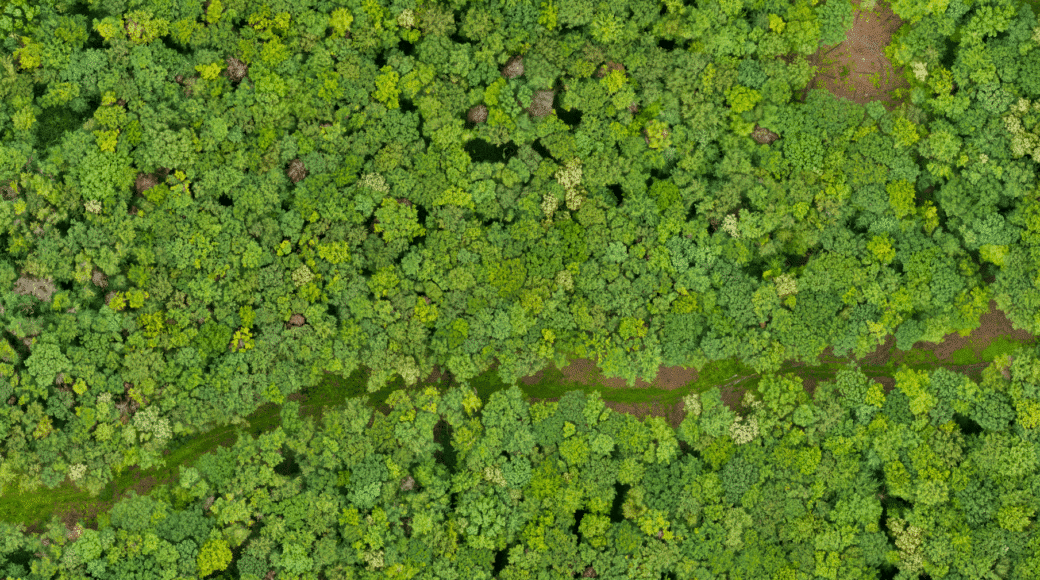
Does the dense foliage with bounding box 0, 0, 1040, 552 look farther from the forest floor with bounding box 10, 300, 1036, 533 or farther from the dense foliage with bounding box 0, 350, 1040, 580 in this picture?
the dense foliage with bounding box 0, 350, 1040, 580

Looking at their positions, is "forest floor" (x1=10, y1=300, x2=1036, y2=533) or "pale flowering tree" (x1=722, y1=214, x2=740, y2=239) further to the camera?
"forest floor" (x1=10, y1=300, x2=1036, y2=533)

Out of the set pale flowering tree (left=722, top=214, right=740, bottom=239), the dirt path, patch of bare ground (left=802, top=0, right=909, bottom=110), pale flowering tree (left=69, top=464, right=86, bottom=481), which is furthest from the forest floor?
patch of bare ground (left=802, top=0, right=909, bottom=110)

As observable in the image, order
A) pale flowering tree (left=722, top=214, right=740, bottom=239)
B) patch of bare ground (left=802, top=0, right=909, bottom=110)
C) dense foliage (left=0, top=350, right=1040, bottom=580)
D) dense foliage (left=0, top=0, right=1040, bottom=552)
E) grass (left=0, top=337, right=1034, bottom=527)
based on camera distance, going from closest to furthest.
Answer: dense foliage (left=0, top=0, right=1040, bottom=552), dense foliage (left=0, top=350, right=1040, bottom=580), pale flowering tree (left=722, top=214, right=740, bottom=239), grass (left=0, top=337, right=1034, bottom=527), patch of bare ground (left=802, top=0, right=909, bottom=110)

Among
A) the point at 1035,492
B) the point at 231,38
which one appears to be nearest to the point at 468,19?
the point at 231,38

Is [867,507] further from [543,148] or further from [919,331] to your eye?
[543,148]

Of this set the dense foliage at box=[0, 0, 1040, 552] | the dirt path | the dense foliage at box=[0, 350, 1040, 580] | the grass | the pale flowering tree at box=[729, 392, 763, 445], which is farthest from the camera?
the dirt path
